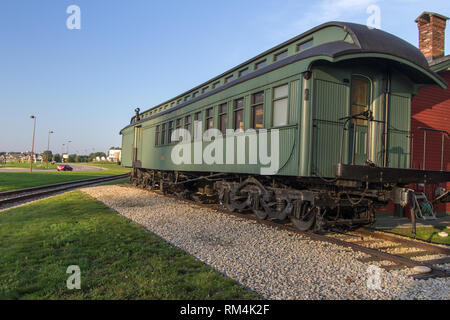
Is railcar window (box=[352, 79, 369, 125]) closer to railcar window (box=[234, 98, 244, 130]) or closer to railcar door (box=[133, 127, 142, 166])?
railcar window (box=[234, 98, 244, 130])

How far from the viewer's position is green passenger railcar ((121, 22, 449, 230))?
583 centimetres

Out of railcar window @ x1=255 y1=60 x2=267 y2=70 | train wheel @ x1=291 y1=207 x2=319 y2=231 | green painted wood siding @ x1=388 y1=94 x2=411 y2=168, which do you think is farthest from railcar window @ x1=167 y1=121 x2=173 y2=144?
green painted wood siding @ x1=388 y1=94 x2=411 y2=168

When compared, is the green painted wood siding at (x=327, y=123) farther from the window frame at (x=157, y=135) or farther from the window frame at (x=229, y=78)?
the window frame at (x=157, y=135)

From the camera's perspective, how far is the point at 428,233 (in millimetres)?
7383

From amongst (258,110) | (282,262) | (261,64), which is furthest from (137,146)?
(282,262)

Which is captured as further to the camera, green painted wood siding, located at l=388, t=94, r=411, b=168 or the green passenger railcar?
green painted wood siding, located at l=388, t=94, r=411, b=168

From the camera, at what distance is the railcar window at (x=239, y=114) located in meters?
7.88

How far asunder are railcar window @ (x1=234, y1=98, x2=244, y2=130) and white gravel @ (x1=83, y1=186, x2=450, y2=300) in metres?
2.39

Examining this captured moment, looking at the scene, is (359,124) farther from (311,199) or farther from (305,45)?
(305,45)

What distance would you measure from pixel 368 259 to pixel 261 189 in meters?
2.88

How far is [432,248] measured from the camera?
559cm

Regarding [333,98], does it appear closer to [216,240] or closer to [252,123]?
[252,123]

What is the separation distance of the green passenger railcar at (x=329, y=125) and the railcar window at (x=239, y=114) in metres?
0.03
